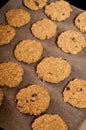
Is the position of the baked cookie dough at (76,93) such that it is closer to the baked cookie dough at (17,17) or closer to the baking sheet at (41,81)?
the baking sheet at (41,81)

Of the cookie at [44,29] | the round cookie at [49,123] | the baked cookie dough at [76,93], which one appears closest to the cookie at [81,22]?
the cookie at [44,29]

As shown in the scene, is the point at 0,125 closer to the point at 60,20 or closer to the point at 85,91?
the point at 85,91

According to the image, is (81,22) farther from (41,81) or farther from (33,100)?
(33,100)

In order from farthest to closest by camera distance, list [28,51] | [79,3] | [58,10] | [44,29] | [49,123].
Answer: [79,3], [58,10], [44,29], [28,51], [49,123]

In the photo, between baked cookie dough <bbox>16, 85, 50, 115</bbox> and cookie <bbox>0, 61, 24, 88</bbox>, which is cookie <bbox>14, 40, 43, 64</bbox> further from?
baked cookie dough <bbox>16, 85, 50, 115</bbox>

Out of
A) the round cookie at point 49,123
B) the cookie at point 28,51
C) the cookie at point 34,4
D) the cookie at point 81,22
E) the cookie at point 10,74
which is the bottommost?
the round cookie at point 49,123

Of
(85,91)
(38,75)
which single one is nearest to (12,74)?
(38,75)

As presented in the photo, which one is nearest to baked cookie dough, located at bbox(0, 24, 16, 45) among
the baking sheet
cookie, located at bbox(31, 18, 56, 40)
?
the baking sheet

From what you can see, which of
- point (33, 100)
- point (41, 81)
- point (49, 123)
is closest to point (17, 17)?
point (41, 81)
